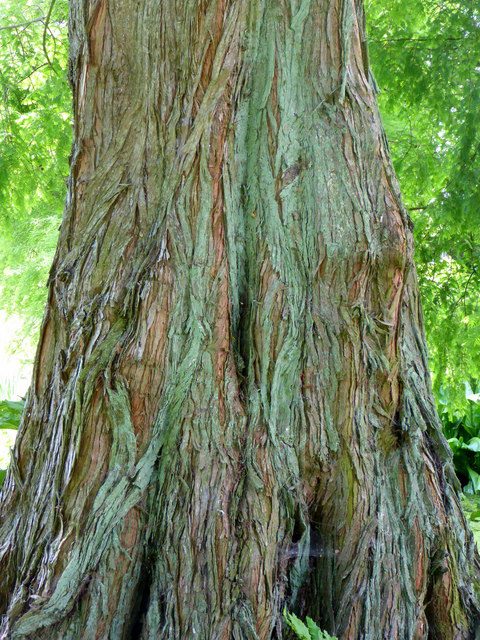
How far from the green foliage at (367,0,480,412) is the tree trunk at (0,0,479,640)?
2.03 metres

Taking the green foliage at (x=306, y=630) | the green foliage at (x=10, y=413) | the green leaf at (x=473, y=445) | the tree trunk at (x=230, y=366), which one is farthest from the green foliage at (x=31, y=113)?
the green leaf at (x=473, y=445)

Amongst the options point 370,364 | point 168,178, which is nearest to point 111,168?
point 168,178

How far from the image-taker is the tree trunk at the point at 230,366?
8.55ft

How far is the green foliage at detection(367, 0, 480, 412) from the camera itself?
5027 mm

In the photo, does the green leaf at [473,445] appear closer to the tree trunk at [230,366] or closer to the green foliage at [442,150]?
the green foliage at [442,150]

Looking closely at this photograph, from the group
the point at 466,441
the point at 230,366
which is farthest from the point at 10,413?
the point at 466,441

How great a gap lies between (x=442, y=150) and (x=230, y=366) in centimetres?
399

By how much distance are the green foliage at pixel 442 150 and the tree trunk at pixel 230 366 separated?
2029 mm

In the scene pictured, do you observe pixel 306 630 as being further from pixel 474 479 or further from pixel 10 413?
pixel 474 479

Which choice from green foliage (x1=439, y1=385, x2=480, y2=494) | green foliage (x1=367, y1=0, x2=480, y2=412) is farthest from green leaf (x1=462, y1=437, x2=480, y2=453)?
green foliage (x1=367, y1=0, x2=480, y2=412)

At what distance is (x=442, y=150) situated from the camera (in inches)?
238

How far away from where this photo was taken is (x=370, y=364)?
9.56 ft

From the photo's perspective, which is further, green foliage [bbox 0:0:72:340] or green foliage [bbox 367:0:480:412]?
green foliage [bbox 0:0:72:340]

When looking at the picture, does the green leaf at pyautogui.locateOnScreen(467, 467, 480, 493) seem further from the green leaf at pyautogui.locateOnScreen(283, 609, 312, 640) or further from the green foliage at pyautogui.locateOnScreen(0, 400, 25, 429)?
the green leaf at pyautogui.locateOnScreen(283, 609, 312, 640)
